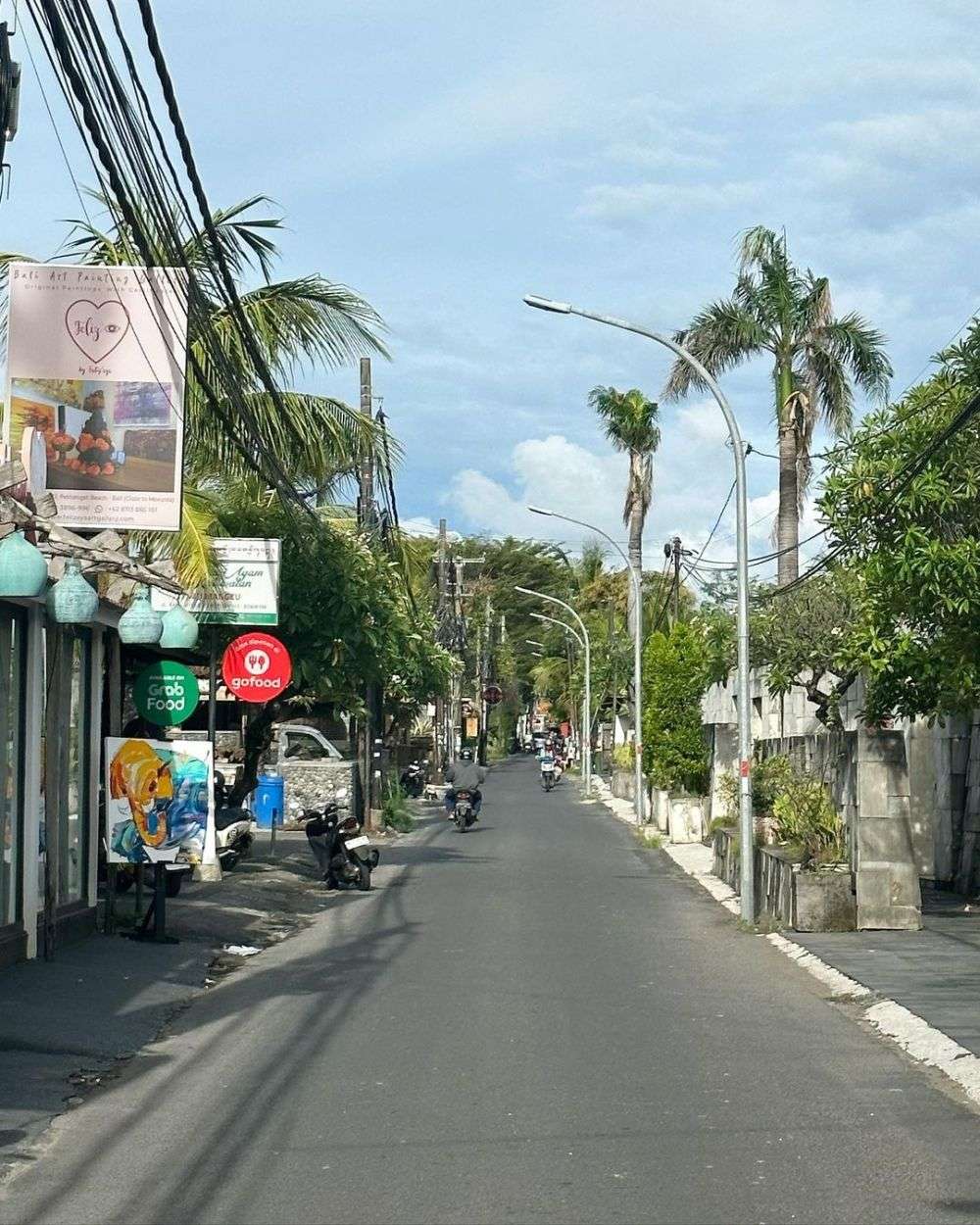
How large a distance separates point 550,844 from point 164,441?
64.0 feet

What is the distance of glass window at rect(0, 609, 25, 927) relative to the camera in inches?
555

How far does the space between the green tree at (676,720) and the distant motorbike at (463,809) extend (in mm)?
4698

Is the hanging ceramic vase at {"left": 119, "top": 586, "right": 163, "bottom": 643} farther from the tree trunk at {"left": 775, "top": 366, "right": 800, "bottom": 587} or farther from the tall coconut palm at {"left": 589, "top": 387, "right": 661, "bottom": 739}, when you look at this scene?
the tall coconut palm at {"left": 589, "top": 387, "right": 661, "bottom": 739}

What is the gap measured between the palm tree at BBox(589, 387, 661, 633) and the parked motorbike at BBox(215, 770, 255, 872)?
32054mm

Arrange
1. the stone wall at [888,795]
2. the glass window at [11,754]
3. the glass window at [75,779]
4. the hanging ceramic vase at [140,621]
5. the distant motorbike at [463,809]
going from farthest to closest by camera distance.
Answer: the distant motorbike at [463,809] → the stone wall at [888,795] → the glass window at [75,779] → the hanging ceramic vase at [140,621] → the glass window at [11,754]

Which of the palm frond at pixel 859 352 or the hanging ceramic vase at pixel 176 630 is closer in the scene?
the hanging ceramic vase at pixel 176 630

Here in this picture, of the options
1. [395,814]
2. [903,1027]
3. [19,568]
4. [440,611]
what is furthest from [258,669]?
[440,611]

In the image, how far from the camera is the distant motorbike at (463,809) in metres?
37.3

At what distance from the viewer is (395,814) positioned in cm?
3909

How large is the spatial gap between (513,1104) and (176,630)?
317 inches

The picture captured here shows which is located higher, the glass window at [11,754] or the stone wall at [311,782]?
the glass window at [11,754]

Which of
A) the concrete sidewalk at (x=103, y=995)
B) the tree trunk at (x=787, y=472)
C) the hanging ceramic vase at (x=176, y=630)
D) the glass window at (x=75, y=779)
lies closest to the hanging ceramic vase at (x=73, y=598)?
the hanging ceramic vase at (x=176, y=630)

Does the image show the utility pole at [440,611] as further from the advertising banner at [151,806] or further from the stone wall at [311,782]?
the advertising banner at [151,806]

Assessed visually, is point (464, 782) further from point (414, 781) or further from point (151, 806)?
point (151, 806)
